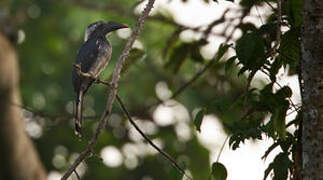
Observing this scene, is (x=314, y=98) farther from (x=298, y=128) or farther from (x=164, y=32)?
(x=164, y=32)

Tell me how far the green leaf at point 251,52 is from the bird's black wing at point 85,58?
1.63 metres

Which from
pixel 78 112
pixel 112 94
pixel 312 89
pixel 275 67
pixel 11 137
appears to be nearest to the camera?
pixel 112 94

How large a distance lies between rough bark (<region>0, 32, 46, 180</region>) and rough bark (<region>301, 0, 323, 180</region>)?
12.5 feet

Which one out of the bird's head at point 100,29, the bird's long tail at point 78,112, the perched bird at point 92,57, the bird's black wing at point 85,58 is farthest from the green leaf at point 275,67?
the bird's head at point 100,29

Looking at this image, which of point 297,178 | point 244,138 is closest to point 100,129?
point 244,138

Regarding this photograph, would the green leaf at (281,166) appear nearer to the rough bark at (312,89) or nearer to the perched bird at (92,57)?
the rough bark at (312,89)

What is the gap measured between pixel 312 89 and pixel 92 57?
215 centimetres

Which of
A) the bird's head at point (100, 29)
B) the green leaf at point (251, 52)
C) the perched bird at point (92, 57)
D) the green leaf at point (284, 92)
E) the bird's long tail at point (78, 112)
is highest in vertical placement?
the bird's head at point (100, 29)

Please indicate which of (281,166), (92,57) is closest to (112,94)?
(281,166)

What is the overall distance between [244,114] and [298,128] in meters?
0.31

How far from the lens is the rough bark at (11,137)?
6082 millimetres

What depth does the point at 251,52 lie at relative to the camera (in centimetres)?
282

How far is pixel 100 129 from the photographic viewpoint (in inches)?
94.0

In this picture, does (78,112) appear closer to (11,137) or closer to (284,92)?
(284,92)
